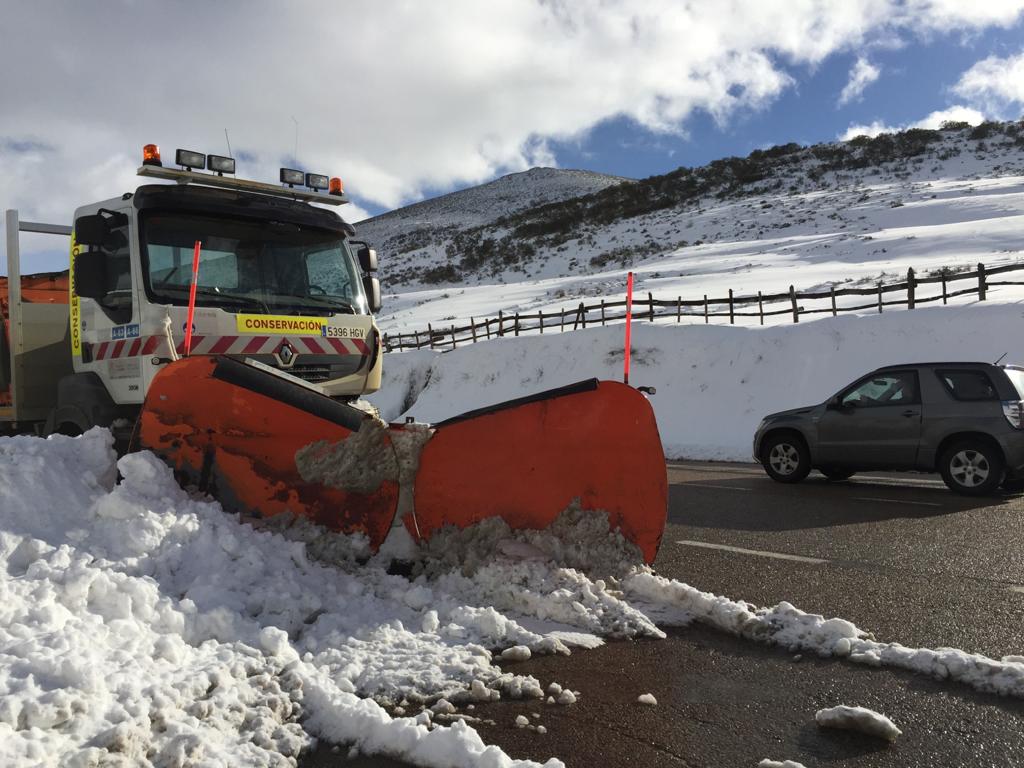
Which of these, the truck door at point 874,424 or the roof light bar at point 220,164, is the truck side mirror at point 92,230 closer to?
the roof light bar at point 220,164

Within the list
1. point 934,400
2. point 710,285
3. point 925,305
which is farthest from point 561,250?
point 934,400

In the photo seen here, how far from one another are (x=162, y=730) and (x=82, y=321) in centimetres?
406

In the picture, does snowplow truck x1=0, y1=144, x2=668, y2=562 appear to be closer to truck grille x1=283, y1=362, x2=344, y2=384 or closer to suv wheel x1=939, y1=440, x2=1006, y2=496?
truck grille x1=283, y1=362, x2=344, y2=384

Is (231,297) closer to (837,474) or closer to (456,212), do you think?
(837,474)

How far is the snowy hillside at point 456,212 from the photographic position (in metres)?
75.6

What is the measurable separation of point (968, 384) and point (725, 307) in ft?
61.4

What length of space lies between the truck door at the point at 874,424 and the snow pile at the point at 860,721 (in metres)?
7.43

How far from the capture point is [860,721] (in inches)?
110

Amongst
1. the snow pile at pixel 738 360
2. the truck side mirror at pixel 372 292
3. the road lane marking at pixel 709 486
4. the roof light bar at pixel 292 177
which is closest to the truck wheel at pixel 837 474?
the road lane marking at pixel 709 486

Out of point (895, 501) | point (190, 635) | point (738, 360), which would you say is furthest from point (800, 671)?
point (738, 360)

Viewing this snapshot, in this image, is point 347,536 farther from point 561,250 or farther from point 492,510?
point 561,250

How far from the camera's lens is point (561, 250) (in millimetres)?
59031

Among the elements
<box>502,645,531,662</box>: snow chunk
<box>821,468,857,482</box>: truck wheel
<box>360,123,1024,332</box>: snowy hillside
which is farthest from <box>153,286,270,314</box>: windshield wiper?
<box>360,123,1024,332</box>: snowy hillside

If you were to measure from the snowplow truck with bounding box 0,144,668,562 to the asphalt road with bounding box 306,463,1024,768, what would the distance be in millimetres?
1092
